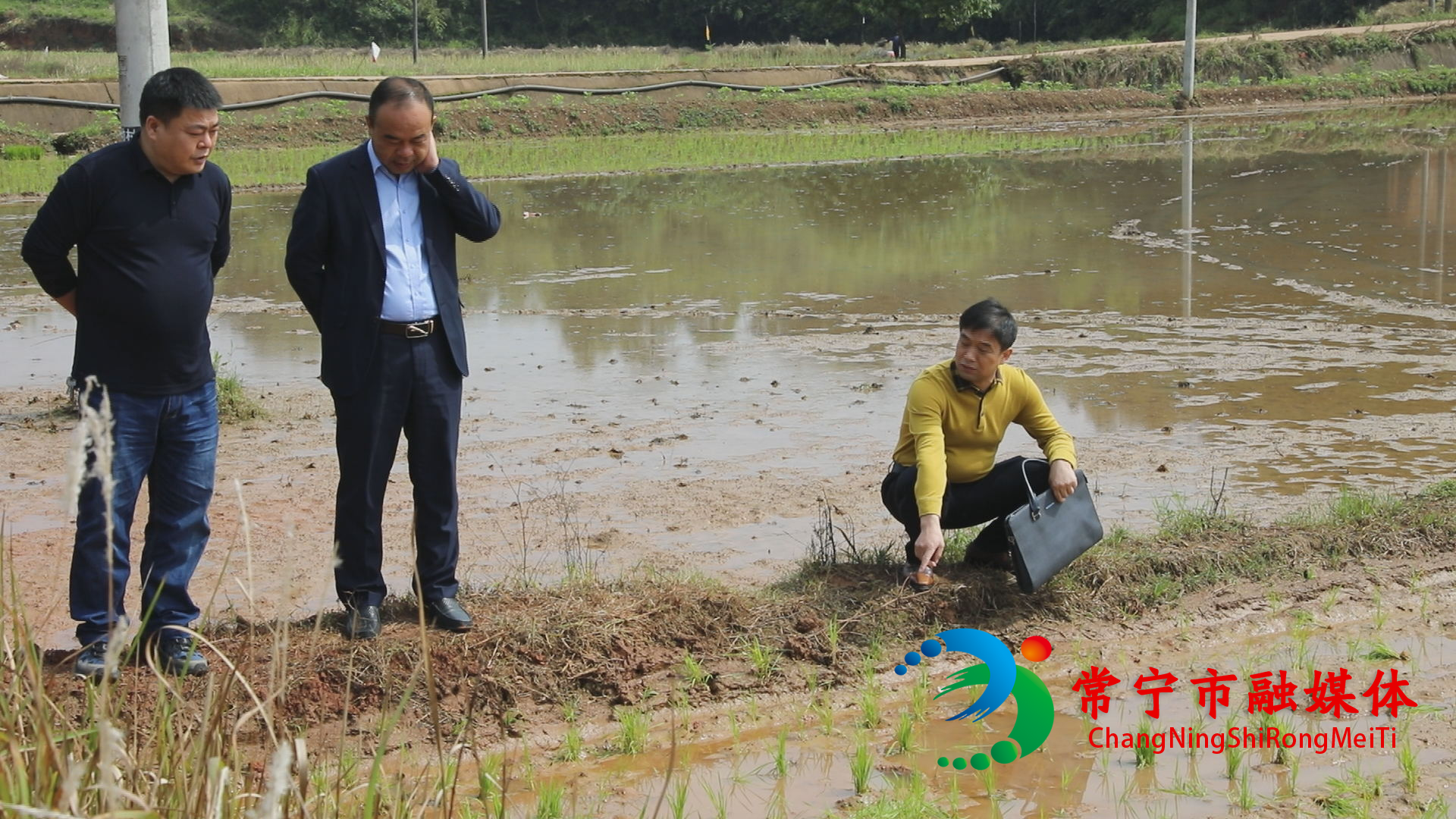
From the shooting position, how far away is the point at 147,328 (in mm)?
4277

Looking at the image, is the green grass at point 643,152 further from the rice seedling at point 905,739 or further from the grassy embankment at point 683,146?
the rice seedling at point 905,739

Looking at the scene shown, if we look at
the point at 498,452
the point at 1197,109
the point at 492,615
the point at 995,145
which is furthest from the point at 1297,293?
the point at 1197,109

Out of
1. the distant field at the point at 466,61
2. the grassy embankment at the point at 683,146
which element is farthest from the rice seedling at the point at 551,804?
the distant field at the point at 466,61

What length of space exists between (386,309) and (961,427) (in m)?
2.02

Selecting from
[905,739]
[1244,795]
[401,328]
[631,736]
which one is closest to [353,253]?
[401,328]

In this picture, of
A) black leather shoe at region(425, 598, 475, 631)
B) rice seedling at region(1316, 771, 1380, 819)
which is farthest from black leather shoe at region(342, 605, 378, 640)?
rice seedling at region(1316, 771, 1380, 819)

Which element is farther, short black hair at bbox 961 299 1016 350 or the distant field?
the distant field

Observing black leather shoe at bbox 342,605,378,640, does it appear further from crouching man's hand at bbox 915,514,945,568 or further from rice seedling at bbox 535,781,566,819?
crouching man's hand at bbox 915,514,945,568

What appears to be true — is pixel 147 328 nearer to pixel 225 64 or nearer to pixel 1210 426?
pixel 1210 426

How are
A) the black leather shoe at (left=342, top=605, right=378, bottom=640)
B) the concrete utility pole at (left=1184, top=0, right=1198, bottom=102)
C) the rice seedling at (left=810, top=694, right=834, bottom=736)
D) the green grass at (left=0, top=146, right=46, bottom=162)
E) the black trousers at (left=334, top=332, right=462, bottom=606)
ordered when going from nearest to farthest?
the rice seedling at (left=810, top=694, right=834, bottom=736) → the black trousers at (left=334, top=332, right=462, bottom=606) → the black leather shoe at (left=342, top=605, right=378, bottom=640) → the green grass at (left=0, top=146, right=46, bottom=162) → the concrete utility pole at (left=1184, top=0, right=1198, bottom=102)

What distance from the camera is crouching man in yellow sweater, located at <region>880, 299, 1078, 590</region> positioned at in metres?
4.91

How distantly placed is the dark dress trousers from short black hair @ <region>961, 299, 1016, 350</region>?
1628 millimetres

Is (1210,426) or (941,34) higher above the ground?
(941,34)

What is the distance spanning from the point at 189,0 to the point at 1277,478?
68974 mm
